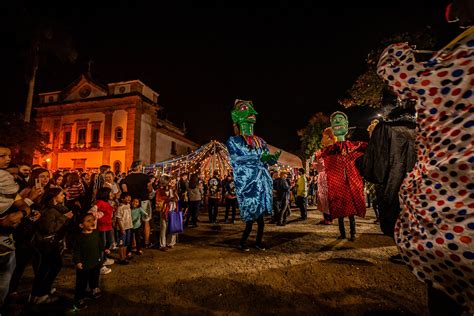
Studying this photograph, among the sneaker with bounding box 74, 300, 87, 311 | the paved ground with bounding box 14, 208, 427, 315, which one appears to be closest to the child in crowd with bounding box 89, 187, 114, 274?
the paved ground with bounding box 14, 208, 427, 315

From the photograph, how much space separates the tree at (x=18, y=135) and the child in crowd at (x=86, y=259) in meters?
19.5

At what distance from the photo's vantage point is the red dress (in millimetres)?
5320

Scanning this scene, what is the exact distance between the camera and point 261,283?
3.37 m

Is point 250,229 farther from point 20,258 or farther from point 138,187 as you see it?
point 20,258

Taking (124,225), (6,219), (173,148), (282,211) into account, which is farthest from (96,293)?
(173,148)

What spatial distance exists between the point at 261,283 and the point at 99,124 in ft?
96.9

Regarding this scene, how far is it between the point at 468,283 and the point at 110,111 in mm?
30685

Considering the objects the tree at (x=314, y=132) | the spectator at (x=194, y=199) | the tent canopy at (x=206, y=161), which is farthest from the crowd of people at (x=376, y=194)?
the tree at (x=314, y=132)

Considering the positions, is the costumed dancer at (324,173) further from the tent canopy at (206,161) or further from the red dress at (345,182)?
the tent canopy at (206,161)

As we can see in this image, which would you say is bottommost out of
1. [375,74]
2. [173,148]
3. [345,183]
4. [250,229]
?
[250,229]

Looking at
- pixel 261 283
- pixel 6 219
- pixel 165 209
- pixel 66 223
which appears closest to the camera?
pixel 6 219

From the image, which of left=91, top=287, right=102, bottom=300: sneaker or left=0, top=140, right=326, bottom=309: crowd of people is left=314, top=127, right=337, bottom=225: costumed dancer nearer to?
left=0, top=140, right=326, bottom=309: crowd of people

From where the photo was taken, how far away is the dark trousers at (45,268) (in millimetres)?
3105

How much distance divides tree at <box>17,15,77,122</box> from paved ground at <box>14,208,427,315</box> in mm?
20922
